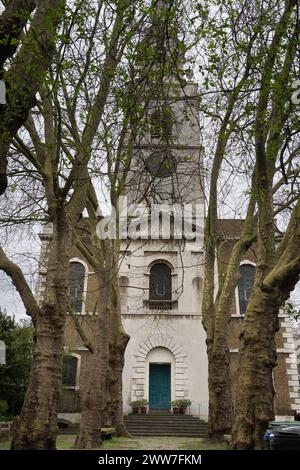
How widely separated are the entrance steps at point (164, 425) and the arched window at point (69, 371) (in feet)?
12.3

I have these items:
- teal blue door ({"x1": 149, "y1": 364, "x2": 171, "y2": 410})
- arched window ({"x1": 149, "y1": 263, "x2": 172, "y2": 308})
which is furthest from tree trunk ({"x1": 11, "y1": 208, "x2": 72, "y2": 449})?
arched window ({"x1": 149, "y1": 263, "x2": 172, "y2": 308})

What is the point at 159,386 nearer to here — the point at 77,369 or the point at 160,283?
the point at 77,369

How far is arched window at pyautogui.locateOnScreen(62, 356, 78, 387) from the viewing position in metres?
21.6

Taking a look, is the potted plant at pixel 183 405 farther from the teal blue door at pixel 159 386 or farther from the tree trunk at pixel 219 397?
the tree trunk at pixel 219 397

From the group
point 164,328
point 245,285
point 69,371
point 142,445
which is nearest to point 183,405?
point 164,328

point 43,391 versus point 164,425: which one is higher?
point 43,391

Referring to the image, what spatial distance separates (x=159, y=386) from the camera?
2162 centimetres

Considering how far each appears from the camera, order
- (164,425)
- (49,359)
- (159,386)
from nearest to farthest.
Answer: (49,359), (164,425), (159,386)

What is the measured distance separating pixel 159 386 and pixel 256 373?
14.9 meters

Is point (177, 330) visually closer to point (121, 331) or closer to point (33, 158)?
point (121, 331)

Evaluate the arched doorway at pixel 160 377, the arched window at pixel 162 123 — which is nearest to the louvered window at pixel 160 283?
the arched doorway at pixel 160 377

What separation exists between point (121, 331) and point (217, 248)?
470cm

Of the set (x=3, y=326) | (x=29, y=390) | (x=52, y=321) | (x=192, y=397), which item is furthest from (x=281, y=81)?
(x=192, y=397)

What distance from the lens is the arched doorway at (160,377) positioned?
21.2m
